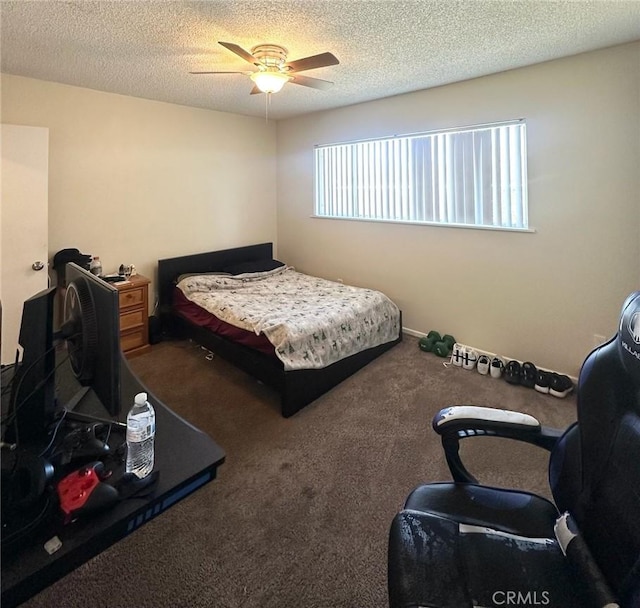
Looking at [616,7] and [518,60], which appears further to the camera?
[518,60]

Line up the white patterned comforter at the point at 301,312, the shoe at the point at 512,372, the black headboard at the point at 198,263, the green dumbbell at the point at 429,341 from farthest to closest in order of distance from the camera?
the black headboard at the point at 198,263 → the green dumbbell at the point at 429,341 → the shoe at the point at 512,372 → the white patterned comforter at the point at 301,312

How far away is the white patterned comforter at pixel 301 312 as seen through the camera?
2.82 metres

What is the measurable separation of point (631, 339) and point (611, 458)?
330 mm

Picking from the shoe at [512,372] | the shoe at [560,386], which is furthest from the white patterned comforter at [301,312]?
the shoe at [560,386]

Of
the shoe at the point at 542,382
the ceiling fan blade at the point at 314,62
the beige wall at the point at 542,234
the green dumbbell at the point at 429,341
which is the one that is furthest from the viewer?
the green dumbbell at the point at 429,341

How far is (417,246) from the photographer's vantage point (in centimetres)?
389

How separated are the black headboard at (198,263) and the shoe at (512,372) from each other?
3192 millimetres

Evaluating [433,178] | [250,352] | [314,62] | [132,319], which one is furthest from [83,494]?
[433,178]

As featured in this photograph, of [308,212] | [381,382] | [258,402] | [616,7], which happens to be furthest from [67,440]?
[308,212]

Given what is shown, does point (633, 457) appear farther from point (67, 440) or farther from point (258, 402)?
point (258, 402)

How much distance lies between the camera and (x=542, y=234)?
304 cm

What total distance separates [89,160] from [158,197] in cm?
70

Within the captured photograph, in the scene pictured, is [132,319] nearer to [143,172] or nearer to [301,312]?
[143,172]

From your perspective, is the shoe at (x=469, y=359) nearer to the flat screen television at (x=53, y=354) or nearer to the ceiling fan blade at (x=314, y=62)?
the ceiling fan blade at (x=314, y=62)
